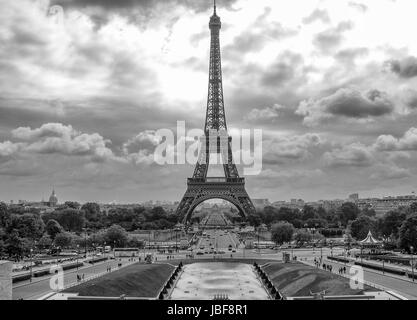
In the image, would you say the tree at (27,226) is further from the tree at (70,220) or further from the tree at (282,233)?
the tree at (282,233)

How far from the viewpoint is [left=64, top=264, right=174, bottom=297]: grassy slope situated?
27.7 metres

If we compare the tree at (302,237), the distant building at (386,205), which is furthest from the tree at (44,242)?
the distant building at (386,205)

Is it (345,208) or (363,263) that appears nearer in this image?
(363,263)

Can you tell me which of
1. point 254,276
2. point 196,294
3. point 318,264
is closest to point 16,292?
point 196,294

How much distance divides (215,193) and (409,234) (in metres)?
36.8

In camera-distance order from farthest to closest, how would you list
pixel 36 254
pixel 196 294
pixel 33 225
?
1. pixel 33 225
2. pixel 36 254
3. pixel 196 294

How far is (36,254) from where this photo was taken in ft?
180

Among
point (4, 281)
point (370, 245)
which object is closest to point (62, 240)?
point (370, 245)

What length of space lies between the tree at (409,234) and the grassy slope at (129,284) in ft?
75.8

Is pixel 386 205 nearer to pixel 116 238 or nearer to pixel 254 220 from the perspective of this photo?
pixel 254 220
